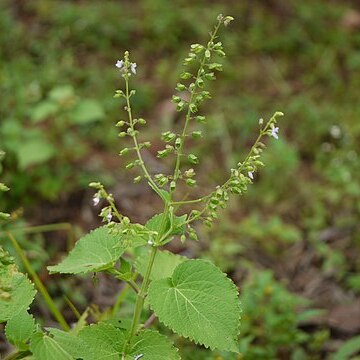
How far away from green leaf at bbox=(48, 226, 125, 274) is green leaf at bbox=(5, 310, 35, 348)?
0.17 meters

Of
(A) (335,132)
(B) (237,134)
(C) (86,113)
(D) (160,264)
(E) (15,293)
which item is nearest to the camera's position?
(E) (15,293)

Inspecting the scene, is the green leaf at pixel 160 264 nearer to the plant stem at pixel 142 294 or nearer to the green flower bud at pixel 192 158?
the plant stem at pixel 142 294

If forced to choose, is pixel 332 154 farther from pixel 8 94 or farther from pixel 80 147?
pixel 8 94

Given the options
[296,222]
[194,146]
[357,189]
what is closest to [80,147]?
[194,146]

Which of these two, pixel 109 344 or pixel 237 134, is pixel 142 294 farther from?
pixel 237 134

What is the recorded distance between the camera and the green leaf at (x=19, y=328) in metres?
2.07

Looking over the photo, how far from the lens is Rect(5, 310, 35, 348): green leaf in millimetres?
2070

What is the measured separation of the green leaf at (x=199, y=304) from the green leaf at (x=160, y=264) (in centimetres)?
22

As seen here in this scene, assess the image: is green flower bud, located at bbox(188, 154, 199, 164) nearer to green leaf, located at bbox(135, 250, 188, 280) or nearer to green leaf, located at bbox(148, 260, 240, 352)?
green leaf, located at bbox(148, 260, 240, 352)

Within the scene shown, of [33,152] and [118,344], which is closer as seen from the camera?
[118,344]

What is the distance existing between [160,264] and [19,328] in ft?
1.89

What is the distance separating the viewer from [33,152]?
170 inches

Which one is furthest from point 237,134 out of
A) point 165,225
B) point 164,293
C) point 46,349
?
point 46,349

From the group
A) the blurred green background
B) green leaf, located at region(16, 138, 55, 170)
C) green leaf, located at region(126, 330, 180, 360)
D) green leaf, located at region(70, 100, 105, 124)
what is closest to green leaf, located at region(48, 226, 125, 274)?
green leaf, located at region(126, 330, 180, 360)
